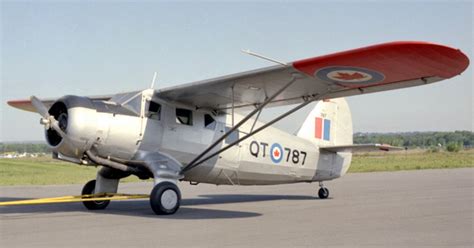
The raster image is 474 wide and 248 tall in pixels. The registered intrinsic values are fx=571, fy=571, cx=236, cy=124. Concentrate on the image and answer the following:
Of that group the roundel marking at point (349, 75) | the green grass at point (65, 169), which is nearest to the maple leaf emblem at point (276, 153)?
the roundel marking at point (349, 75)

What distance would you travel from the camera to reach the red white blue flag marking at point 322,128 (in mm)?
15344

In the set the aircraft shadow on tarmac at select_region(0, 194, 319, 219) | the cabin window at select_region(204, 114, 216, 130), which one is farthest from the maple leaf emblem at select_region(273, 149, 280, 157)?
the cabin window at select_region(204, 114, 216, 130)

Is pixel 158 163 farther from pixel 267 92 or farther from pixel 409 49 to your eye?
pixel 409 49

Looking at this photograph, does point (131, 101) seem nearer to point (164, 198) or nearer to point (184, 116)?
point (184, 116)

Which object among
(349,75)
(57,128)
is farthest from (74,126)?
(349,75)

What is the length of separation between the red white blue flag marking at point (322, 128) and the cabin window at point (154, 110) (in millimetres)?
5241

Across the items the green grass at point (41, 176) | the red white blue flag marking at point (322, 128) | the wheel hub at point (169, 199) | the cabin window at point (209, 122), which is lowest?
the wheel hub at point (169, 199)

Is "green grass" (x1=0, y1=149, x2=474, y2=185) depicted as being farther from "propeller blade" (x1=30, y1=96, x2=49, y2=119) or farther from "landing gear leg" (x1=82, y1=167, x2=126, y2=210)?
"propeller blade" (x1=30, y1=96, x2=49, y2=119)

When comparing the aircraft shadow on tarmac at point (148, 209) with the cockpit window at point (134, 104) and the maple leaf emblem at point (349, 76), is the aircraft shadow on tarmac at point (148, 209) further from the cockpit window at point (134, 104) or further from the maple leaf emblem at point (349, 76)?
the maple leaf emblem at point (349, 76)

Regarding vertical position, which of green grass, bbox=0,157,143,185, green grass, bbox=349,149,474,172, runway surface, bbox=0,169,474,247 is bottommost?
runway surface, bbox=0,169,474,247

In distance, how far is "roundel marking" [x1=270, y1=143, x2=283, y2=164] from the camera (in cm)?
1356

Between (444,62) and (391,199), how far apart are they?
6.34 metres

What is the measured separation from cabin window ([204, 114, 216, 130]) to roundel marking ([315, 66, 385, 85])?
323cm

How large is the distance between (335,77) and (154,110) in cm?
374
